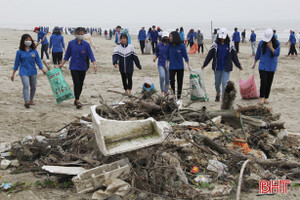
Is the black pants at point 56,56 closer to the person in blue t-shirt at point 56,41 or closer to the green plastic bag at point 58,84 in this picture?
the person in blue t-shirt at point 56,41

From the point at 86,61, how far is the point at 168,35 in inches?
87.9

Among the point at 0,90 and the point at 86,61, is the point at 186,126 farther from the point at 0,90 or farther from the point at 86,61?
the point at 0,90

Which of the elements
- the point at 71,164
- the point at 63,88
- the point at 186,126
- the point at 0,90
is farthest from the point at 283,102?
the point at 0,90

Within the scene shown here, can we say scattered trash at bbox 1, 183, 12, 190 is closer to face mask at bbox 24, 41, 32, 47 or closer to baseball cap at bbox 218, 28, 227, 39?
face mask at bbox 24, 41, 32, 47

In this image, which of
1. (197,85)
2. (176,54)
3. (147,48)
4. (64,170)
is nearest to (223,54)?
(197,85)

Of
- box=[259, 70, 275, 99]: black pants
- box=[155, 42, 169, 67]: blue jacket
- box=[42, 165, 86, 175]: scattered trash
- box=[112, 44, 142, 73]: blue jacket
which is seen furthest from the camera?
box=[155, 42, 169, 67]: blue jacket

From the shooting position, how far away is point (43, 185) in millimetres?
3416

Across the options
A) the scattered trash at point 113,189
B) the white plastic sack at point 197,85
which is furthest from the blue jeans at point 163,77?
the scattered trash at point 113,189

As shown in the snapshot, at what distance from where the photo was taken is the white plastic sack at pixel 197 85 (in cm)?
742

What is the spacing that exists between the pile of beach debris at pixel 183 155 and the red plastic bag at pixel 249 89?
9.35 ft

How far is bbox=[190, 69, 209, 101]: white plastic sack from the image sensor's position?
24.3ft

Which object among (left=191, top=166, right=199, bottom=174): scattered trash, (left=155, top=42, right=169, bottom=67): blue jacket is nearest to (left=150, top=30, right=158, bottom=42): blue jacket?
(left=155, top=42, right=169, bottom=67): blue jacket
